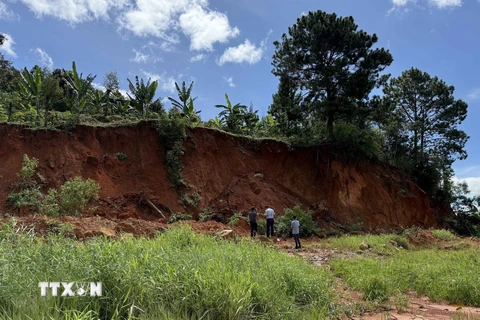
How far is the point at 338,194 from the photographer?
22.2m

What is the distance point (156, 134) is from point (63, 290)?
16.4 meters

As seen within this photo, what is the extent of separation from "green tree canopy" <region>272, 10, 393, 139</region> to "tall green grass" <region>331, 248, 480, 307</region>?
14547mm

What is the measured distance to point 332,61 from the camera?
2166cm

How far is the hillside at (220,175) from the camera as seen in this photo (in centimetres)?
1662

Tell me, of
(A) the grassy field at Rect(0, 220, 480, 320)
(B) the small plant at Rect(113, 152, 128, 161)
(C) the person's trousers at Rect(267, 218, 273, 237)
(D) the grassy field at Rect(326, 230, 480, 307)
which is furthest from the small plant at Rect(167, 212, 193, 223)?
(A) the grassy field at Rect(0, 220, 480, 320)

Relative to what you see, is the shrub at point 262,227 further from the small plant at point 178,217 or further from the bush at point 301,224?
the small plant at point 178,217

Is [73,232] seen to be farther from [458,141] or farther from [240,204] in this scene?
[458,141]

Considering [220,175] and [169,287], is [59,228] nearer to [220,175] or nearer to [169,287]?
[169,287]

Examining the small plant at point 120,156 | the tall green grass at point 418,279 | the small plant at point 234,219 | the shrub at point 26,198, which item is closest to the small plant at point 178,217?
the small plant at point 234,219

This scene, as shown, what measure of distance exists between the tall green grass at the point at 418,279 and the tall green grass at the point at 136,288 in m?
1.79

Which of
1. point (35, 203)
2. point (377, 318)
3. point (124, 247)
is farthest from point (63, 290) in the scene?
point (35, 203)

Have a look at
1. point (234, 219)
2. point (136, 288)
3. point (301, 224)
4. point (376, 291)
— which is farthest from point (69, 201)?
point (376, 291)

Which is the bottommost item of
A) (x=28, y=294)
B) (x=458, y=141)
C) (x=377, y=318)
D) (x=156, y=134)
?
(x=377, y=318)

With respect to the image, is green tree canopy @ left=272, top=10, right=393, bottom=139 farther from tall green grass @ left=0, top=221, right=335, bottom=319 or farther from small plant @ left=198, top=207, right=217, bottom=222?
tall green grass @ left=0, top=221, right=335, bottom=319
